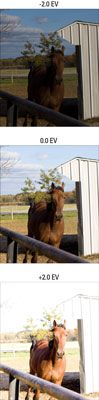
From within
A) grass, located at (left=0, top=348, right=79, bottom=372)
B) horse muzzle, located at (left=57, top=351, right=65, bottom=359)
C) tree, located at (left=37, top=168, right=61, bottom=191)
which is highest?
tree, located at (left=37, top=168, right=61, bottom=191)

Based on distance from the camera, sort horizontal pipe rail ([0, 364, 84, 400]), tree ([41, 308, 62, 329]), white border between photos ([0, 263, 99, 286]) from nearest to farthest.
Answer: horizontal pipe rail ([0, 364, 84, 400]), white border between photos ([0, 263, 99, 286]), tree ([41, 308, 62, 329])

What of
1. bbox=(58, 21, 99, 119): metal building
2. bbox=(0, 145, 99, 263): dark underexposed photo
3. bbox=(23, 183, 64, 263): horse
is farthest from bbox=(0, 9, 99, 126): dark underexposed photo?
bbox=(23, 183, 64, 263): horse

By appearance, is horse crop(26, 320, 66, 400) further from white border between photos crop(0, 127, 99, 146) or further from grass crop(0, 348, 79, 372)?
white border between photos crop(0, 127, 99, 146)

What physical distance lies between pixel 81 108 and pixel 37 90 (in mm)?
156

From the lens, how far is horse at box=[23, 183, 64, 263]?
316 centimetres

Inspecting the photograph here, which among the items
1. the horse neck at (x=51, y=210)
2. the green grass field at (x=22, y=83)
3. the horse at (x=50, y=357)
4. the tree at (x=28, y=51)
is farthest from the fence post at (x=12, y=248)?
the tree at (x=28, y=51)

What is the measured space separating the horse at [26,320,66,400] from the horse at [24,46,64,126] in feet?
2.27

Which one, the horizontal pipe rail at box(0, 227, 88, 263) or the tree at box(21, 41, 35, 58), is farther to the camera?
the tree at box(21, 41, 35, 58)

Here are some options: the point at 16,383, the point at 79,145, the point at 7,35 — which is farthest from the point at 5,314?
the point at 7,35

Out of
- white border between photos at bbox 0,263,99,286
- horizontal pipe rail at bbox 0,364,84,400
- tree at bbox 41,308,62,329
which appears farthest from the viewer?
tree at bbox 41,308,62,329

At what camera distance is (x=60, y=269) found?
10.0 ft

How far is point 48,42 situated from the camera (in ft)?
10.6

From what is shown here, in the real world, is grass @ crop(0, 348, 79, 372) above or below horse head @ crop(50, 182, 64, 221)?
below

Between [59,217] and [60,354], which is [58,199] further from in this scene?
[60,354]
